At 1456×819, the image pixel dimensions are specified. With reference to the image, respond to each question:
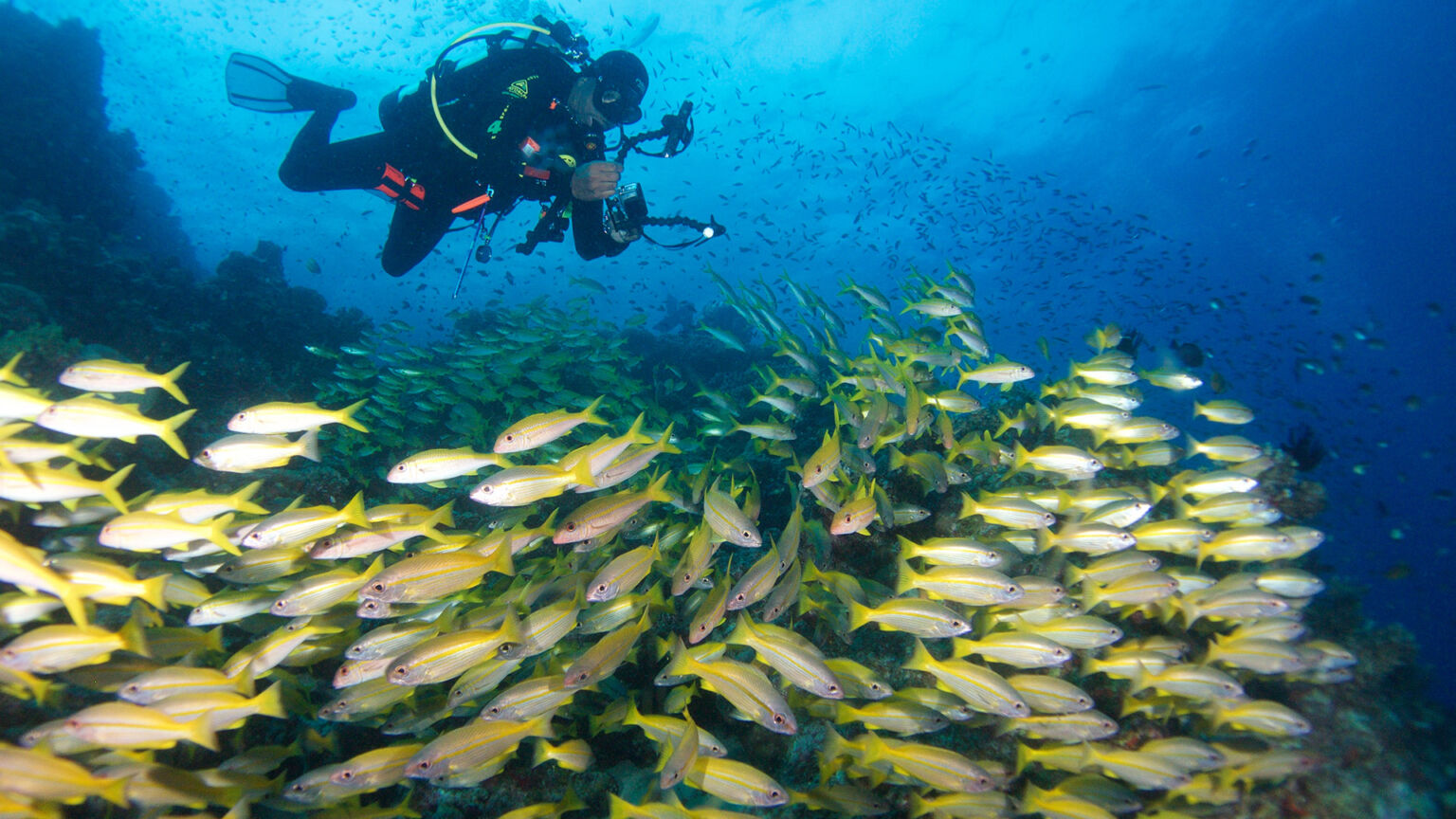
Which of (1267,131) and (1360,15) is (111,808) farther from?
(1267,131)

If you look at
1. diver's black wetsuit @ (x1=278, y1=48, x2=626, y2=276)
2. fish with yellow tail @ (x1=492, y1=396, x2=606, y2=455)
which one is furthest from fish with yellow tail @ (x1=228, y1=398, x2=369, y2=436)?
diver's black wetsuit @ (x1=278, y1=48, x2=626, y2=276)

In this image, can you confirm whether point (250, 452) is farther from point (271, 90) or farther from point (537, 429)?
point (271, 90)

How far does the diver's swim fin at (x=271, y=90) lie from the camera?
27.6 feet

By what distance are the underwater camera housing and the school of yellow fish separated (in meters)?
3.55

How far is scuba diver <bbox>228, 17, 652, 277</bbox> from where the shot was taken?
6.05 meters

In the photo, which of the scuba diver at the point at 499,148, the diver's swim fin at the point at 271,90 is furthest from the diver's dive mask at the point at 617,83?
the diver's swim fin at the point at 271,90

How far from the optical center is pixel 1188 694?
3766 mm

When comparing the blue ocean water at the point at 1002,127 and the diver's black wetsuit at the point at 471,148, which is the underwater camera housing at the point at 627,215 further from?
the blue ocean water at the point at 1002,127

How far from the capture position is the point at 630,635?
2861 millimetres

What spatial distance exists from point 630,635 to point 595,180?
16.2 ft

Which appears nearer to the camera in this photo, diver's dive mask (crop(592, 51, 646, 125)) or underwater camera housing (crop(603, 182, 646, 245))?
diver's dive mask (crop(592, 51, 646, 125))

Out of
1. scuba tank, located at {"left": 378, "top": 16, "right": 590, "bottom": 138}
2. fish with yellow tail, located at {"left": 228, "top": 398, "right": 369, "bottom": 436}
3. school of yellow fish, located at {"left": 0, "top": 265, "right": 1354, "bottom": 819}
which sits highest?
scuba tank, located at {"left": 378, "top": 16, "right": 590, "bottom": 138}

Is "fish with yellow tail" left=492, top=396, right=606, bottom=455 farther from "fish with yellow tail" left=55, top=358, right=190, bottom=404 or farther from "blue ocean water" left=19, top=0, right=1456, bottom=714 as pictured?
"blue ocean water" left=19, top=0, right=1456, bottom=714

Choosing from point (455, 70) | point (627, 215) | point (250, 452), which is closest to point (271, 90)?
point (455, 70)
